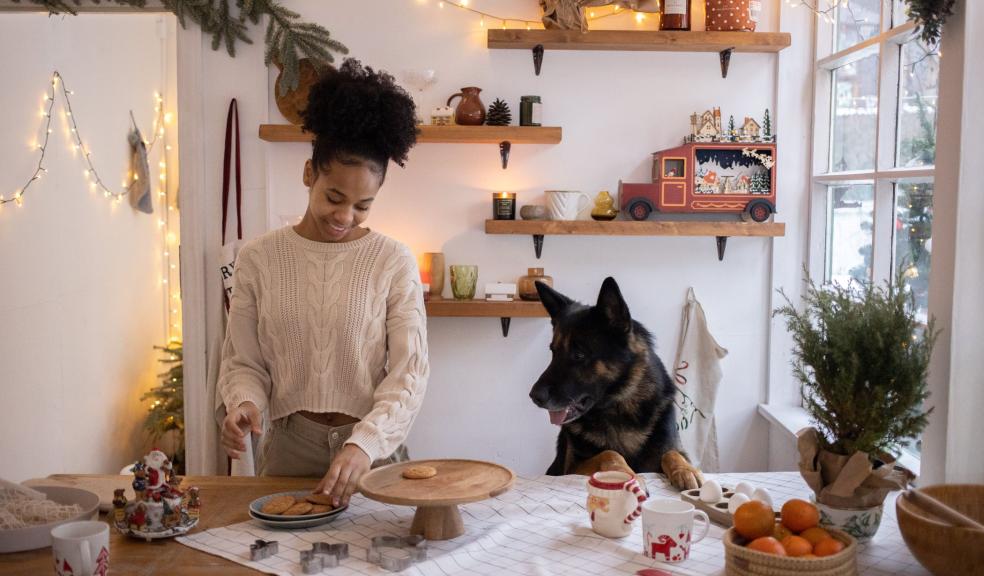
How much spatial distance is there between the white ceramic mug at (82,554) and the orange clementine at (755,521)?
1.07 meters

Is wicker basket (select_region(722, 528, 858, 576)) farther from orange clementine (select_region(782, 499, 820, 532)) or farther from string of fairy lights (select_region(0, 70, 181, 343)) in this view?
string of fairy lights (select_region(0, 70, 181, 343))

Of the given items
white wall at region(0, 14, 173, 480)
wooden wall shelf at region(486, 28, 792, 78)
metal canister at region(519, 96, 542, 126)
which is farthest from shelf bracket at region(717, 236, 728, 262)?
white wall at region(0, 14, 173, 480)

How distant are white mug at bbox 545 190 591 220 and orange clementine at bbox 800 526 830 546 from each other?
2.05m

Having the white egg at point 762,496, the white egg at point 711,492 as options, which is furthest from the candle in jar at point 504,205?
the white egg at point 762,496

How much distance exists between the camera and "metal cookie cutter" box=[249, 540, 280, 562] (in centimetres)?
162

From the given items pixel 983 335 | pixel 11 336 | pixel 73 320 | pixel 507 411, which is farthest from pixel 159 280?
pixel 983 335

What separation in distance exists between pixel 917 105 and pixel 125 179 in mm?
4081

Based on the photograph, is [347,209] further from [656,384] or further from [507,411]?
[507,411]

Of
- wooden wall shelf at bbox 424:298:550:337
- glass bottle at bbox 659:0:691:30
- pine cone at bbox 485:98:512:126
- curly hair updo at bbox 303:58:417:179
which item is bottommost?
wooden wall shelf at bbox 424:298:550:337

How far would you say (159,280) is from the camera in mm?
5547

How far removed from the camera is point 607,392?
256 cm

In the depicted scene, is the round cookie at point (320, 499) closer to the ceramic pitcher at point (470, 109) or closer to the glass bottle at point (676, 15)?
the ceramic pitcher at point (470, 109)

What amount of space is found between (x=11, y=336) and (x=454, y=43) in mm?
2224

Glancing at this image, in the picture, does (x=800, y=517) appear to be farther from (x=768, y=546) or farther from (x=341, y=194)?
(x=341, y=194)
